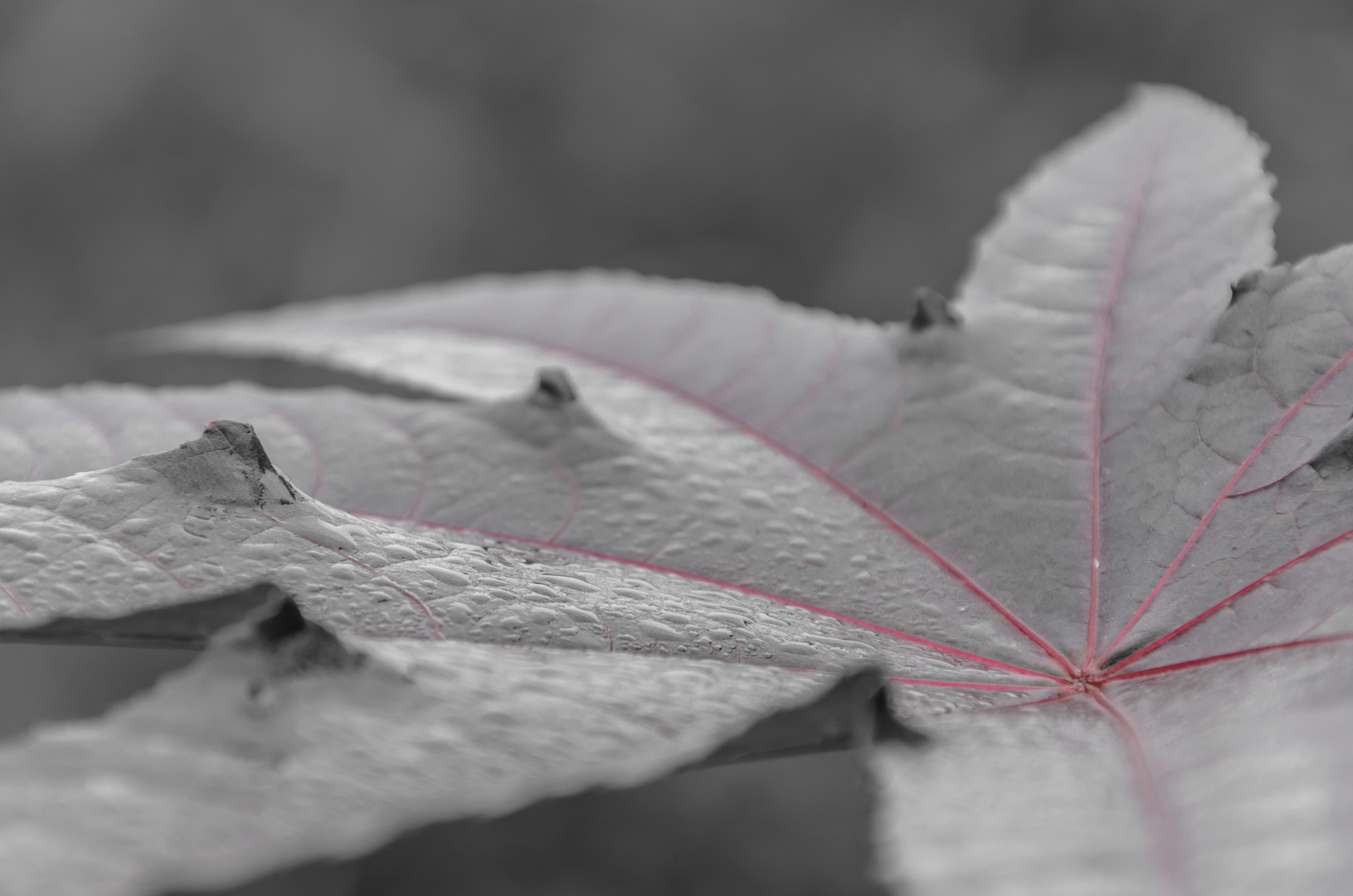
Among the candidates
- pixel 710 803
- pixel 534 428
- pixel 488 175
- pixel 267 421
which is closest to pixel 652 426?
pixel 534 428

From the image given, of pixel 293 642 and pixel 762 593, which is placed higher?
pixel 762 593

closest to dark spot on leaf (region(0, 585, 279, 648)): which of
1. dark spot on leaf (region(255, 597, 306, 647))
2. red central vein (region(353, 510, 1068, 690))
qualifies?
dark spot on leaf (region(255, 597, 306, 647))

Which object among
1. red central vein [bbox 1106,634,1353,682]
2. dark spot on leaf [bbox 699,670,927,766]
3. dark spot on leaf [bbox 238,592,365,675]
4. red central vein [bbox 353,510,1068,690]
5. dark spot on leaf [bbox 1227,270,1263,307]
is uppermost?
dark spot on leaf [bbox 1227,270,1263,307]

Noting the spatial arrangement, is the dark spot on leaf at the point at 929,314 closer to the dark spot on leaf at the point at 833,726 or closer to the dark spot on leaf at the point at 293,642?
the dark spot on leaf at the point at 833,726

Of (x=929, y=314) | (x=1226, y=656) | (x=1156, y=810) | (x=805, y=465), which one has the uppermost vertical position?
(x=929, y=314)

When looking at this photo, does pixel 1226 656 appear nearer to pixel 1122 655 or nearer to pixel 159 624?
pixel 1122 655

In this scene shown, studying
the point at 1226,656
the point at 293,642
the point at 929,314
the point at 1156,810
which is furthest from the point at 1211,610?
the point at 293,642

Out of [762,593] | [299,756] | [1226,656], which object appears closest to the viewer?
[299,756]

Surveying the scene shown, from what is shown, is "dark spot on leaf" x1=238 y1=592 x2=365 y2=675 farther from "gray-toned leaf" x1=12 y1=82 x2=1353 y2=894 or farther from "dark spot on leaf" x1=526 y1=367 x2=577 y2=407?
"dark spot on leaf" x1=526 y1=367 x2=577 y2=407
